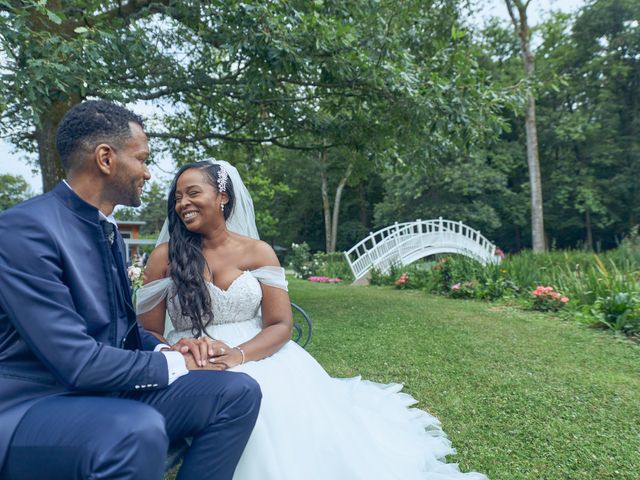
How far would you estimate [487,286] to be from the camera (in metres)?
10.4

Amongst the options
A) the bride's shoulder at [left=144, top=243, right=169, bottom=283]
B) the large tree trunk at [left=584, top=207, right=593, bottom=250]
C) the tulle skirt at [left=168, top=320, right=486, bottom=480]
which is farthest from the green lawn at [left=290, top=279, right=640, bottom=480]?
the large tree trunk at [left=584, top=207, right=593, bottom=250]

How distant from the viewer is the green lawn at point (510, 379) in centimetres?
316

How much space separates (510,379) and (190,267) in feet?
11.7

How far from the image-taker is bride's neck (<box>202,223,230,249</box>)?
286 cm

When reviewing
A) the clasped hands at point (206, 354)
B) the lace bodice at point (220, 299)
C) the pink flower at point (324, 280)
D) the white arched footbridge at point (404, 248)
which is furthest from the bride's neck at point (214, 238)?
the pink flower at point (324, 280)

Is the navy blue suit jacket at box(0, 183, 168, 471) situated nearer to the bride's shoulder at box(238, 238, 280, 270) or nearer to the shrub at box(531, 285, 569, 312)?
the bride's shoulder at box(238, 238, 280, 270)

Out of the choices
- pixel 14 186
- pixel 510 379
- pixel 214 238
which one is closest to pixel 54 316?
pixel 214 238

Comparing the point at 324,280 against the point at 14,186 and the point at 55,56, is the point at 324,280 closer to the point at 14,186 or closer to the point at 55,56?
the point at 55,56

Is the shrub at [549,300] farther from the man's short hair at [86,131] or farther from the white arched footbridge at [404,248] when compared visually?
the man's short hair at [86,131]

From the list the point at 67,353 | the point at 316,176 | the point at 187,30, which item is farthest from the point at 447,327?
the point at 316,176

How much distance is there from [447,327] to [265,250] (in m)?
4.99

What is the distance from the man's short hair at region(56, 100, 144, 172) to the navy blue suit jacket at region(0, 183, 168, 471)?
5.4 inches

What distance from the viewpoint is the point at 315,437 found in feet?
7.72

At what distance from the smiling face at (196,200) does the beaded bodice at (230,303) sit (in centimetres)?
38
